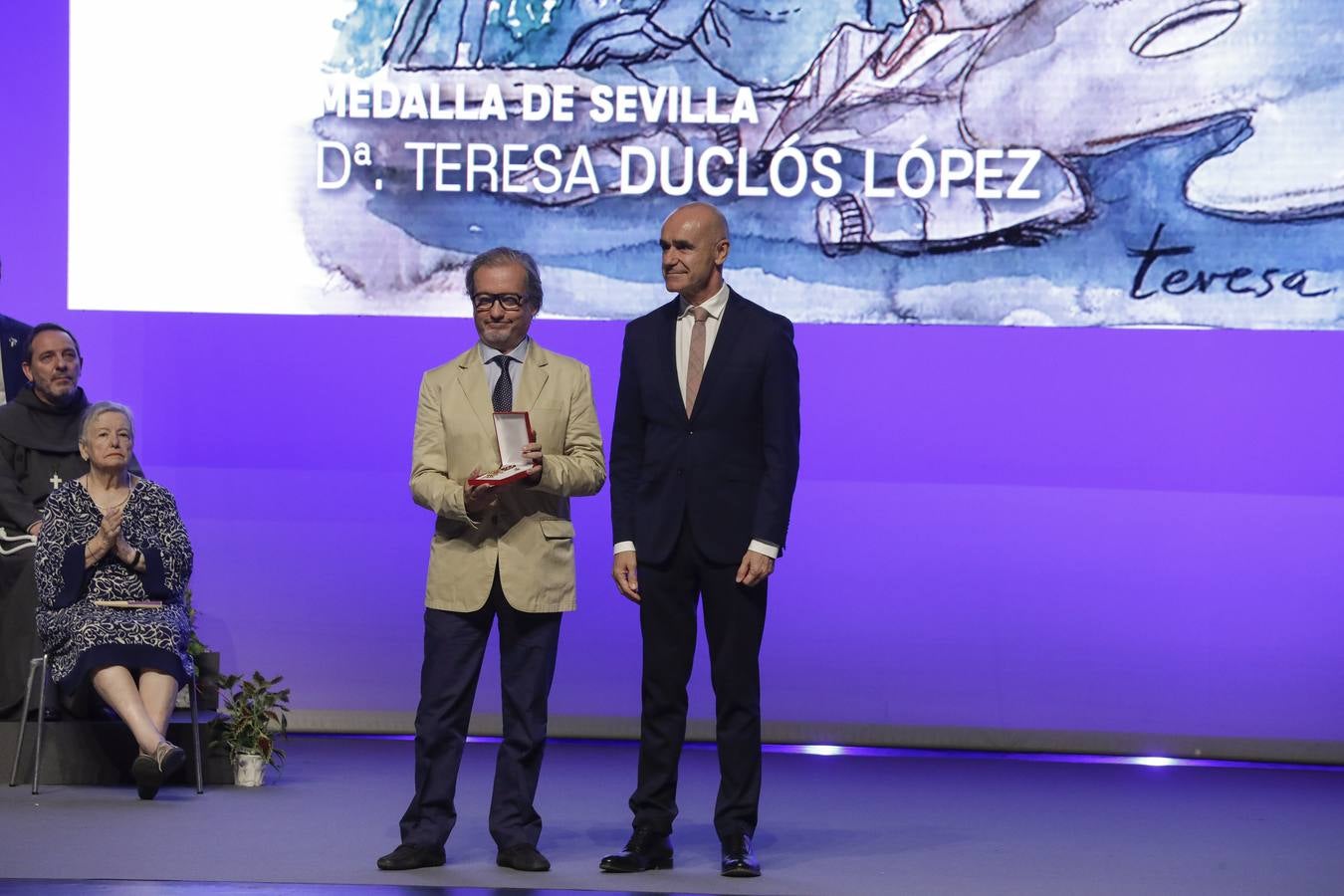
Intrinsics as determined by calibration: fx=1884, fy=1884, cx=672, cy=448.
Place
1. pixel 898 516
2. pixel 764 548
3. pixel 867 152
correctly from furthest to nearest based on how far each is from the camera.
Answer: pixel 898 516, pixel 867 152, pixel 764 548

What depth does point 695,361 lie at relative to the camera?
13.8 feet

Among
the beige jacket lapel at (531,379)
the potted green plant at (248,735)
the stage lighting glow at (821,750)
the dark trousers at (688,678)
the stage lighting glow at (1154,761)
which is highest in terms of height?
the beige jacket lapel at (531,379)

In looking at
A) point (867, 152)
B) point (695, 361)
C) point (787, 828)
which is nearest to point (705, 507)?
point (695, 361)

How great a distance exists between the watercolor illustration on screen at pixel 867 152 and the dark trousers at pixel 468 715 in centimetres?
217

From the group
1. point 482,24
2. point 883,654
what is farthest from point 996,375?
point 482,24

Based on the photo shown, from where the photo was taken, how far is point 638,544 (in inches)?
166

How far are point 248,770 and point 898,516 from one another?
2.24 m

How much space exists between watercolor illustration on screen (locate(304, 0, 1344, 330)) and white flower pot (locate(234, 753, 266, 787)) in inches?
64.9

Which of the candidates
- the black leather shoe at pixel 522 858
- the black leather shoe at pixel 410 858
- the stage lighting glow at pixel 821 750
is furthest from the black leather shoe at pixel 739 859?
the stage lighting glow at pixel 821 750

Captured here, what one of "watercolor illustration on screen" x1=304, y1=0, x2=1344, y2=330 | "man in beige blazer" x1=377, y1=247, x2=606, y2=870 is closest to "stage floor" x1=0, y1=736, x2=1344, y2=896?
"man in beige blazer" x1=377, y1=247, x2=606, y2=870

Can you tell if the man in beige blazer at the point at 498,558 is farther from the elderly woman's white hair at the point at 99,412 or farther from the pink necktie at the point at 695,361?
the elderly woman's white hair at the point at 99,412

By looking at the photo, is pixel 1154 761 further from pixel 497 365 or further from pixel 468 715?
pixel 497 365

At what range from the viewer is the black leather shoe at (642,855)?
413 centimetres

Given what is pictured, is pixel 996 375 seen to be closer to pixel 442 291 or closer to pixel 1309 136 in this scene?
pixel 1309 136
